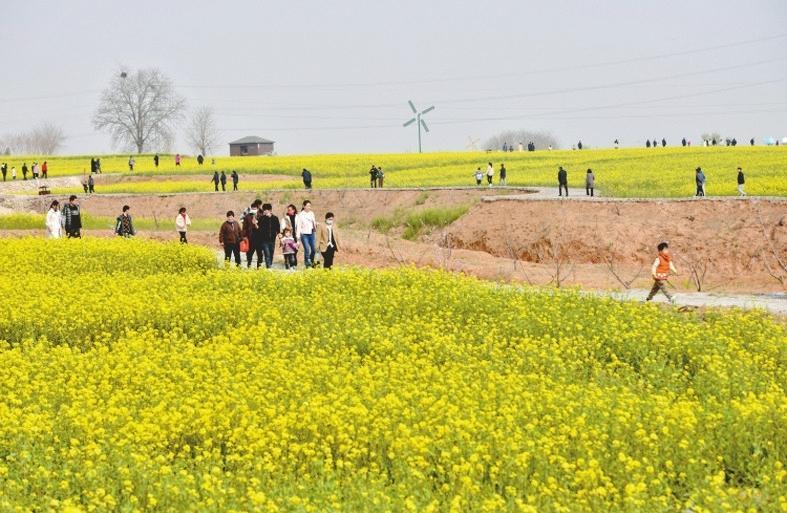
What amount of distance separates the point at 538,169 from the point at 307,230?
151 feet

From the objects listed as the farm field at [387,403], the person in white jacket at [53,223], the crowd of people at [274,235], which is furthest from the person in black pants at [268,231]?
the person in white jacket at [53,223]

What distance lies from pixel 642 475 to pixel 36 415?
674 centimetres

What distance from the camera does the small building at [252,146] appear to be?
161500 millimetres

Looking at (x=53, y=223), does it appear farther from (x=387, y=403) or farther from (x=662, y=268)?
(x=387, y=403)

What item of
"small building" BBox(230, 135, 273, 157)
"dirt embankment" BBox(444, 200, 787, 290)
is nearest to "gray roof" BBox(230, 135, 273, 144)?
"small building" BBox(230, 135, 273, 157)

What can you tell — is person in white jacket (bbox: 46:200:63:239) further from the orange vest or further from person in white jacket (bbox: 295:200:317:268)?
the orange vest

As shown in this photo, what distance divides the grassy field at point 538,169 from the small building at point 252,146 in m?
56.5

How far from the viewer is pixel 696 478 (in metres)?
13.1

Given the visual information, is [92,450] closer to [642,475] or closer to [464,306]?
[642,475]

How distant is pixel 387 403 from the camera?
1480cm

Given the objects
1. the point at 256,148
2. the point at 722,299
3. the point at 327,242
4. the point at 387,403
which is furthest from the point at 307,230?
the point at 256,148

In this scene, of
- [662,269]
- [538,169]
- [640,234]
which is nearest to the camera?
[662,269]

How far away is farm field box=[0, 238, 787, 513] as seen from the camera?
40.7 ft

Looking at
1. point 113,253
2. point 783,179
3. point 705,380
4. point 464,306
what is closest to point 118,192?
point 783,179
